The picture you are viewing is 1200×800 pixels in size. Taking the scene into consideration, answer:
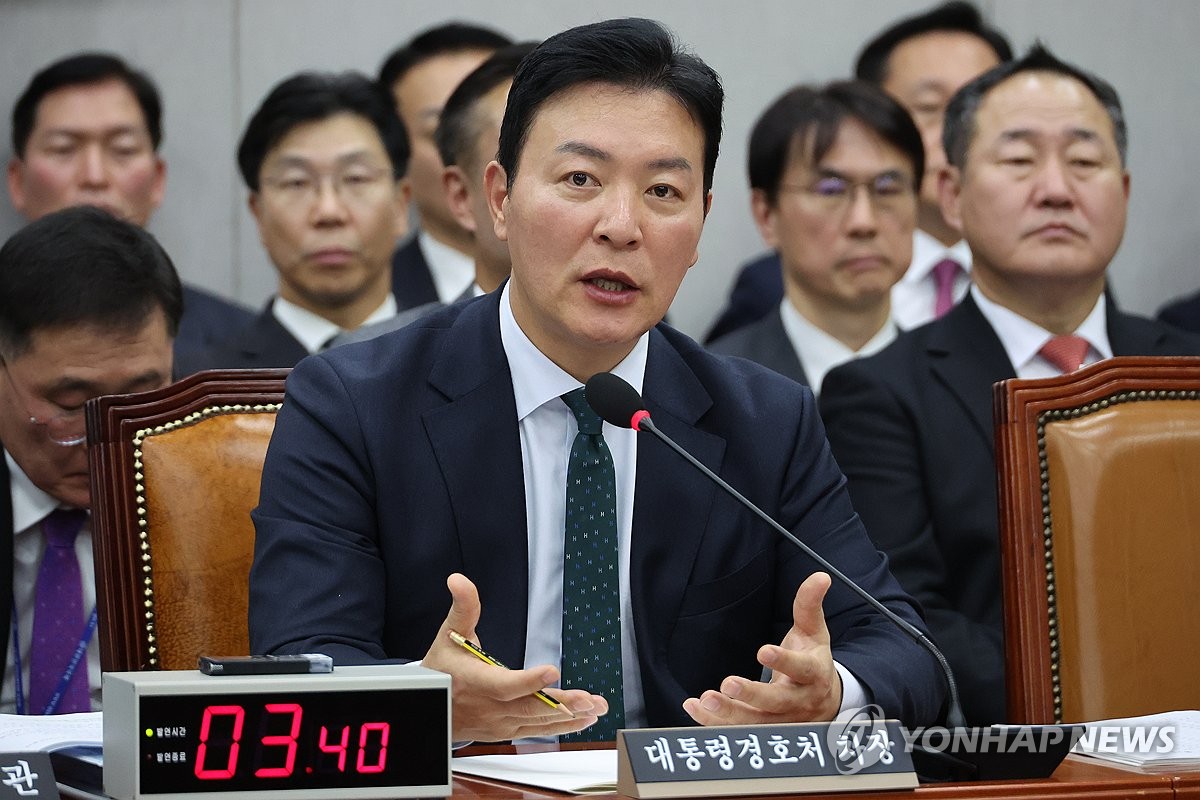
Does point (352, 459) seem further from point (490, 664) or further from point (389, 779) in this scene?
point (389, 779)

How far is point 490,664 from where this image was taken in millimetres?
1485

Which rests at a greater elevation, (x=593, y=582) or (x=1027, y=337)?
(x=1027, y=337)

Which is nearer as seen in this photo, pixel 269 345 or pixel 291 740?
pixel 291 740

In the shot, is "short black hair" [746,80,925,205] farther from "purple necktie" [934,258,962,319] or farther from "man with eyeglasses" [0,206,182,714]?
"man with eyeglasses" [0,206,182,714]

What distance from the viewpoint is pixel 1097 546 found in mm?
2051

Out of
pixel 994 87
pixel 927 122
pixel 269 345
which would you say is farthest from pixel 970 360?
pixel 927 122

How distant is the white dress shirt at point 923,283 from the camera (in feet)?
13.6

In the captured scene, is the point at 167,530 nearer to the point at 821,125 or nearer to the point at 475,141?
the point at 475,141

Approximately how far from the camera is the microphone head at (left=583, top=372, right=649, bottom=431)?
67.9 inches

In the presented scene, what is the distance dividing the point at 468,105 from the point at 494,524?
1.60 meters

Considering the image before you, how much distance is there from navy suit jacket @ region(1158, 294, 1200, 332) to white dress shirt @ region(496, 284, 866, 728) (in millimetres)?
2387

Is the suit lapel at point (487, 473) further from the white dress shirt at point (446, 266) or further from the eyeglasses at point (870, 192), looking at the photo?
the white dress shirt at point (446, 266)

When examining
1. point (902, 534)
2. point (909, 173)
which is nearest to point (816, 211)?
point (909, 173)

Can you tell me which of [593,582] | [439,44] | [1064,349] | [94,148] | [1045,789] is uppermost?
[439,44]
